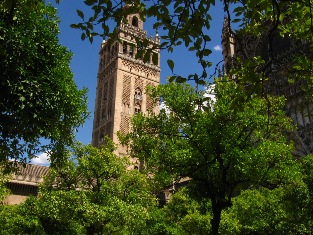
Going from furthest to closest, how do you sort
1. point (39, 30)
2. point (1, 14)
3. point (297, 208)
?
point (297, 208), point (39, 30), point (1, 14)

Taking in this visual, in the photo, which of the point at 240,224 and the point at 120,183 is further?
the point at 240,224

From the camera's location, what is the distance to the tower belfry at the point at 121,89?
48.8 metres

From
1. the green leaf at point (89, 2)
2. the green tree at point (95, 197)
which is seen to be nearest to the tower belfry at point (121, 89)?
the green tree at point (95, 197)

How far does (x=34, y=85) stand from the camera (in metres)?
10.4

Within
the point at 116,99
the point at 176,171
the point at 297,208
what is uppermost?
the point at 116,99

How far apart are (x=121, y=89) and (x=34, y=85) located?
39549 mm

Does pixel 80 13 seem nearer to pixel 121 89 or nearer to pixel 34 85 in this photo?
pixel 34 85

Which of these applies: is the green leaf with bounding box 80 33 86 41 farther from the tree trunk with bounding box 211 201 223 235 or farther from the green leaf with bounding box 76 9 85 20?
the tree trunk with bounding box 211 201 223 235

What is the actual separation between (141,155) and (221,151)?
3.84m

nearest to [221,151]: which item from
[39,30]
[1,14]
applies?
[39,30]

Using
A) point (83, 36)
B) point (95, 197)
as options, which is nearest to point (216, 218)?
point (83, 36)

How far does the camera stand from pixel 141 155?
1530cm

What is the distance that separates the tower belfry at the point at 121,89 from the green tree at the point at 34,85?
34.7 meters

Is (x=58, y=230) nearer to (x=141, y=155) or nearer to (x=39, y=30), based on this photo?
(x=141, y=155)
